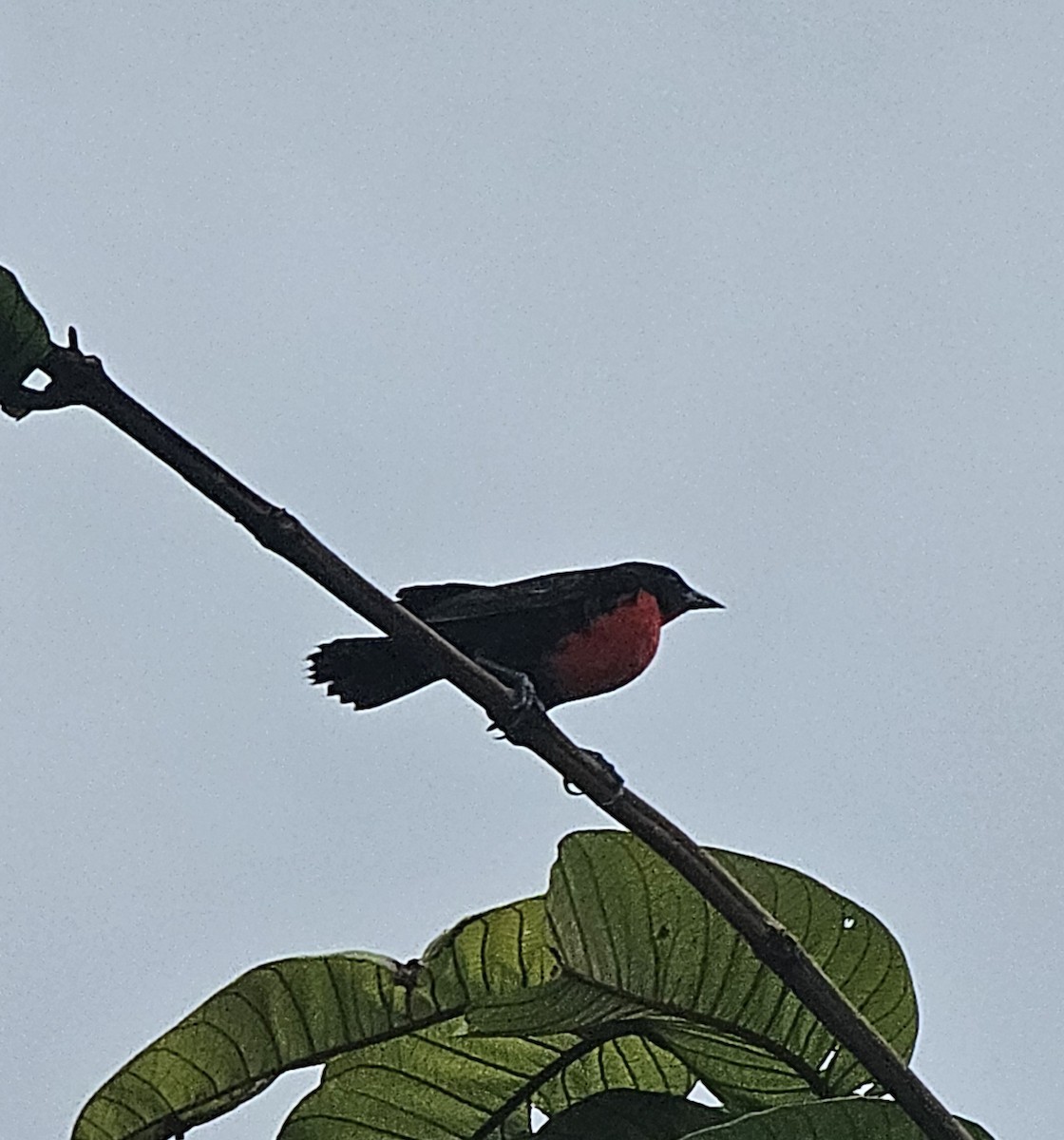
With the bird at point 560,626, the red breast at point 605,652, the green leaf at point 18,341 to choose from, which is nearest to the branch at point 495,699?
the green leaf at point 18,341

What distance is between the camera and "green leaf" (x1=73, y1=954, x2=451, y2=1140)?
48.8 inches

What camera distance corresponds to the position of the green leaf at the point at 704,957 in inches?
47.8

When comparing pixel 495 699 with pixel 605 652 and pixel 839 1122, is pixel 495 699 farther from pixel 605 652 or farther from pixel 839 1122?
pixel 605 652

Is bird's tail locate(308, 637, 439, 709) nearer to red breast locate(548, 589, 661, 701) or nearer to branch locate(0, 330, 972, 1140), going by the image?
red breast locate(548, 589, 661, 701)

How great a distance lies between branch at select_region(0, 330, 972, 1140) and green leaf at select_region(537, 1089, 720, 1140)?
0.93ft

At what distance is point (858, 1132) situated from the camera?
1.06m

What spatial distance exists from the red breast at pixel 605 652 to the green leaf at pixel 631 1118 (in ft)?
5.25

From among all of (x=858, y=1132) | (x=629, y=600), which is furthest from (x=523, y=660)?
(x=858, y=1132)

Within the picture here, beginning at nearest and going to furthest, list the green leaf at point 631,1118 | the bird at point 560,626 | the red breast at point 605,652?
the green leaf at point 631,1118, the bird at point 560,626, the red breast at point 605,652

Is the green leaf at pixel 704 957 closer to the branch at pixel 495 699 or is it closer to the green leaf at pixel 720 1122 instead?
the green leaf at pixel 720 1122

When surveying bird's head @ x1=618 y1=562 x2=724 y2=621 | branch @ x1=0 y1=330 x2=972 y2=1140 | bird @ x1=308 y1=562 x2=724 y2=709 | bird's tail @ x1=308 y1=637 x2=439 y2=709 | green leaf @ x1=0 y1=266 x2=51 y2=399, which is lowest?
branch @ x1=0 y1=330 x2=972 y2=1140

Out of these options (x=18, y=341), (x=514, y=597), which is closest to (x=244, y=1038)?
(x=18, y=341)

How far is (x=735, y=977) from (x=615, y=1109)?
12 cm

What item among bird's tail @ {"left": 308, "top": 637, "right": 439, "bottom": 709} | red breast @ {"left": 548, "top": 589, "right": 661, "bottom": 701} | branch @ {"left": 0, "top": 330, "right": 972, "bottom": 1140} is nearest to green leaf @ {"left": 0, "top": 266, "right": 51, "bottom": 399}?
branch @ {"left": 0, "top": 330, "right": 972, "bottom": 1140}
